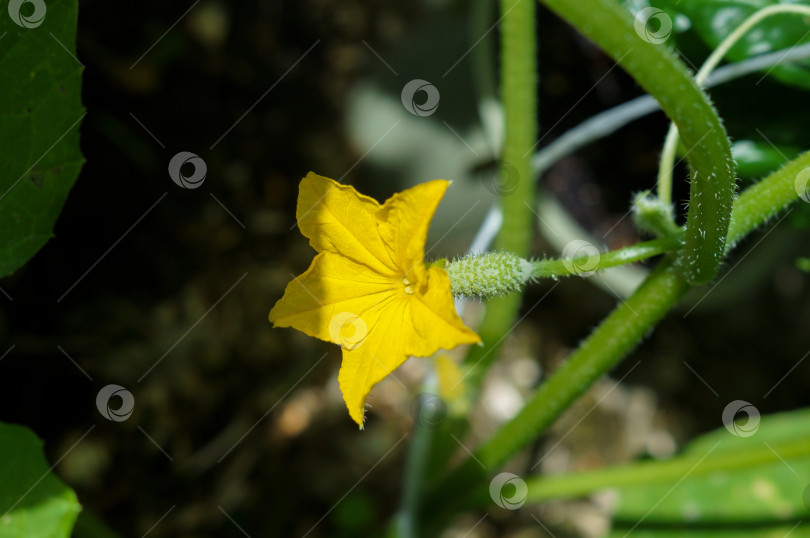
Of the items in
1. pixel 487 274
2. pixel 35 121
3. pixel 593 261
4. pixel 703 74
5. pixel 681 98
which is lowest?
pixel 35 121

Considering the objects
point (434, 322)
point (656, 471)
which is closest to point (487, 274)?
point (434, 322)

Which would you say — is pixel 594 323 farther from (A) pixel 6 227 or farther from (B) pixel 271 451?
(A) pixel 6 227

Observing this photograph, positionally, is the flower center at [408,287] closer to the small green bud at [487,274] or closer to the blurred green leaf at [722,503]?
the small green bud at [487,274]

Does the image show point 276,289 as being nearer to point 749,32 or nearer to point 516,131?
point 516,131

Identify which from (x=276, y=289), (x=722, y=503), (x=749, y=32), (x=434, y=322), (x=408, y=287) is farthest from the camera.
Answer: (x=276, y=289)

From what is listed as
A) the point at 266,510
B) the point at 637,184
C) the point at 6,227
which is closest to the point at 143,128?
the point at 6,227

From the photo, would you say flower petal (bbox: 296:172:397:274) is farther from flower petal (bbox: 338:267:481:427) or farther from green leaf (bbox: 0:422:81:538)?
green leaf (bbox: 0:422:81:538)
